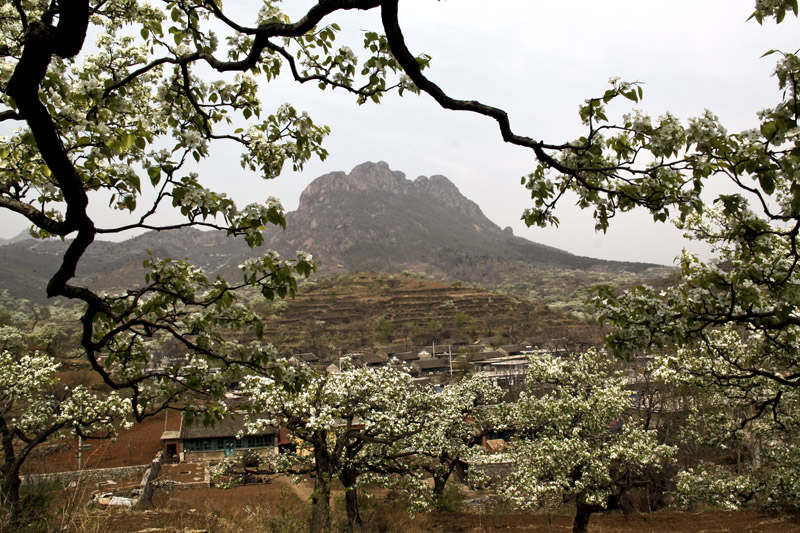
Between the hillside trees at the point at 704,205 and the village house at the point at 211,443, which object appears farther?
the village house at the point at 211,443

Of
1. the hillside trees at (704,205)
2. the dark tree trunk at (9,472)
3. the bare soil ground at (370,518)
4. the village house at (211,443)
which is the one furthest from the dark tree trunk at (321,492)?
the village house at (211,443)

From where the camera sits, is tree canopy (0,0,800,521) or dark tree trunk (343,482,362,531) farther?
dark tree trunk (343,482,362,531)

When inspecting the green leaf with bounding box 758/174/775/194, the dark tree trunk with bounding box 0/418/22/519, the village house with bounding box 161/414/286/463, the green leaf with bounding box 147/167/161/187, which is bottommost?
the village house with bounding box 161/414/286/463

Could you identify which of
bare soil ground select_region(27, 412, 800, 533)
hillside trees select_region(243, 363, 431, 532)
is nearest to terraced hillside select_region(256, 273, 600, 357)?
bare soil ground select_region(27, 412, 800, 533)

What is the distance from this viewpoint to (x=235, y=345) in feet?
14.9

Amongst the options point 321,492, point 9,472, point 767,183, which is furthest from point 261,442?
point 767,183

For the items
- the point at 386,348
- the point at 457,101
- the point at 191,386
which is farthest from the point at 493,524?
the point at 386,348

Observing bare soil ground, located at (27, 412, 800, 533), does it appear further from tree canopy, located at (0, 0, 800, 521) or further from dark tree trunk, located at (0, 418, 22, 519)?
tree canopy, located at (0, 0, 800, 521)

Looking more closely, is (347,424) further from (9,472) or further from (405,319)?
(405,319)

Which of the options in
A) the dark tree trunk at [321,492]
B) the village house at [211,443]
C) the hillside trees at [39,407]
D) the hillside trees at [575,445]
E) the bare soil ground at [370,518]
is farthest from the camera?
the village house at [211,443]

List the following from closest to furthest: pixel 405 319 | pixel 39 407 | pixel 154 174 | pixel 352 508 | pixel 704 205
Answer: pixel 154 174 → pixel 704 205 → pixel 352 508 → pixel 39 407 → pixel 405 319

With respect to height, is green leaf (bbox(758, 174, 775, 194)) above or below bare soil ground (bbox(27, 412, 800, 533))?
above

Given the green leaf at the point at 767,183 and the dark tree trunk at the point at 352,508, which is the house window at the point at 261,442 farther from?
the green leaf at the point at 767,183

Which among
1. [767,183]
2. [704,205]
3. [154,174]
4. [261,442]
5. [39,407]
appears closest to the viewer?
[154,174]
